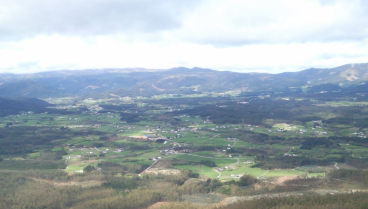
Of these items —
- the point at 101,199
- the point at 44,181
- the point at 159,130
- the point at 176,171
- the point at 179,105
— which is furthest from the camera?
the point at 179,105

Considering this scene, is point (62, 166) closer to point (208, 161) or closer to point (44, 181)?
point (44, 181)

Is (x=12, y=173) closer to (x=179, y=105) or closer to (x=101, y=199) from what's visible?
(x=101, y=199)

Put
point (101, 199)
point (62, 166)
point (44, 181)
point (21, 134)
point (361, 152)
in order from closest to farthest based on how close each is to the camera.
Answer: point (101, 199)
point (44, 181)
point (62, 166)
point (361, 152)
point (21, 134)

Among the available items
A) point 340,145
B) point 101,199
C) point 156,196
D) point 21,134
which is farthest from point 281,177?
point 21,134

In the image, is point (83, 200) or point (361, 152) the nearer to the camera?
point (83, 200)

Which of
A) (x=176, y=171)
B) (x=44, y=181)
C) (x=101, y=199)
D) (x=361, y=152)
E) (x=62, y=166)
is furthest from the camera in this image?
(x=361, y=152)

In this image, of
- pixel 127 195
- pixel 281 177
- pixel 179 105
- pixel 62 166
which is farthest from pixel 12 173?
pixel 179 105

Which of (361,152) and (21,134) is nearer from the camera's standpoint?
(361,152)

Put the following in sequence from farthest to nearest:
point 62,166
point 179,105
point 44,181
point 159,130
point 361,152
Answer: point 179,105 < point 159,130 < point 361,152 < point 62,166 < point 44,181
